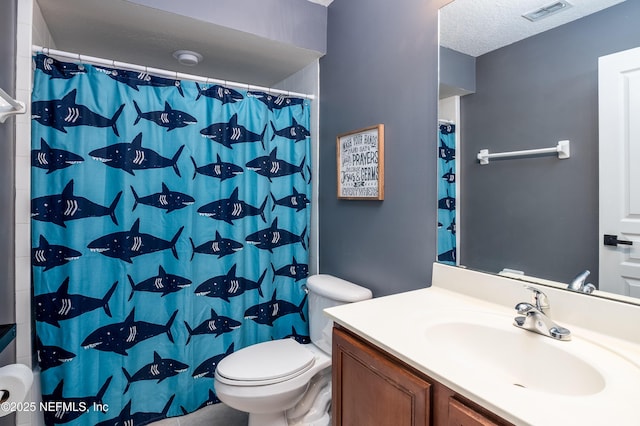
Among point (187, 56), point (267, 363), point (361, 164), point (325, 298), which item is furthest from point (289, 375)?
point (187, 56)

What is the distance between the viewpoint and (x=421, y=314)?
107cm

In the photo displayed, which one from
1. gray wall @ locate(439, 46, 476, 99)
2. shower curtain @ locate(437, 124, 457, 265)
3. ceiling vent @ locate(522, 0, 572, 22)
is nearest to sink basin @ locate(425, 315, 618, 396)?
shower curtain @ locate(437, 124, 457, 265)

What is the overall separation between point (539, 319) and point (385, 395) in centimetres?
48

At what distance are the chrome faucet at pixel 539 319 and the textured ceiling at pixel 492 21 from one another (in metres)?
0.84

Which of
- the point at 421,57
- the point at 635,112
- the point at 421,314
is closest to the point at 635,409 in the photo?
the point at 421,314

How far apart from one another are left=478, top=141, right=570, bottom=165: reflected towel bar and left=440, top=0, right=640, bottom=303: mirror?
0.01m

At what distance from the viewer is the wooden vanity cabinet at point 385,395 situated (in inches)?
27.1

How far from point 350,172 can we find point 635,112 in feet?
3.81

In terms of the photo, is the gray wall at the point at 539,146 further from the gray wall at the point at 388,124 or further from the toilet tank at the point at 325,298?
the toilet tank at the point at 325,298

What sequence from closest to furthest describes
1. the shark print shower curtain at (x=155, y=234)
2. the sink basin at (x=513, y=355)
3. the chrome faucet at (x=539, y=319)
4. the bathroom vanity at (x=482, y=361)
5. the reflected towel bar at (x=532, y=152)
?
the bathroom vanity at (x=482, y=361) → the sink basin at (x=513, y=355) → the chrome faucet at (x=539, y=319) → the reflected towel bar at (x=532, y=152) → the shark print shower curtain at (x=155, y=234)

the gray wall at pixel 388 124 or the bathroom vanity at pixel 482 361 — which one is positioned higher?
the gray wall at pixel 388 124

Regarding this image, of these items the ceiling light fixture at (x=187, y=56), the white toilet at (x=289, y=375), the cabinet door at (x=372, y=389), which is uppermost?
the ceiling light fixture at (x=187, y=56)

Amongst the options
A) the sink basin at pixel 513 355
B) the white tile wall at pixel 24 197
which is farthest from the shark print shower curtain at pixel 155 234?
the sink basin at pixel 513 355

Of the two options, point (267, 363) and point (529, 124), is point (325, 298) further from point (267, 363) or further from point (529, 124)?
point (529, 124)
